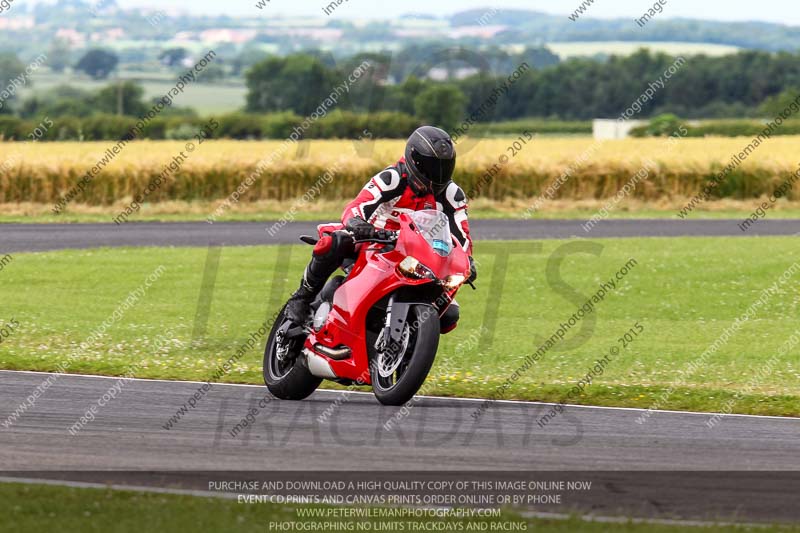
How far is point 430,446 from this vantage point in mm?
8648

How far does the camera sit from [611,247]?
88.8 feet

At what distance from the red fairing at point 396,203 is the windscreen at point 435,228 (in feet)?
0.63

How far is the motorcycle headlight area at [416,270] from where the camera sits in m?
9.62

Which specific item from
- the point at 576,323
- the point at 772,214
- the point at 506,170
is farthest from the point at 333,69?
the point at 576,323

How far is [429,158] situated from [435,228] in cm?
55

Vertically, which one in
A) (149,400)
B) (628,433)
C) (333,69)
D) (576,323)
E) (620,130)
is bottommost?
(620,130)

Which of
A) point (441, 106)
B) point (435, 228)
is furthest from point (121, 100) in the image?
point (435, 228)

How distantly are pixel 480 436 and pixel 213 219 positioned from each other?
86.0 ft

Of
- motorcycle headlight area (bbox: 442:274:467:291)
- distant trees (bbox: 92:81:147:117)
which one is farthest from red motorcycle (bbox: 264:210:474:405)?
distant trees (bbox: 92:81:147:117)

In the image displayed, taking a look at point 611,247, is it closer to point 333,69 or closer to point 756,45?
point 333,69

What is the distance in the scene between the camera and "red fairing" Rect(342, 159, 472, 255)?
1016 centimetres

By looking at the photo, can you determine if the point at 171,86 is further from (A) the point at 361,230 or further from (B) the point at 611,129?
(A) the point at 361,230

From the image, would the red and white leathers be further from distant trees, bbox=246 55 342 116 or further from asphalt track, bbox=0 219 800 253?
distant trees, bbox=246 55 342 116

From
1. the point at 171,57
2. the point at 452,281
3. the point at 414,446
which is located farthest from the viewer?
the point at 171,57
